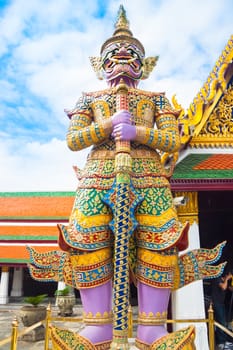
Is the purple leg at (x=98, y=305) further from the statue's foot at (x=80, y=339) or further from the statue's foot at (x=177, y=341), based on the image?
the statue's foot at (x=177, y=341)

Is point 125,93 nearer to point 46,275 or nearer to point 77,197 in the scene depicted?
point 77,197

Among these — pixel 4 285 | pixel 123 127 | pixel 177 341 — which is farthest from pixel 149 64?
pixel 4 285

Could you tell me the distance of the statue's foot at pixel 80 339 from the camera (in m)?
2.49

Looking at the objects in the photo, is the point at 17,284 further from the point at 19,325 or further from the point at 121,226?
the point at 121,226

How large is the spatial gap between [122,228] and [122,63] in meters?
1.76

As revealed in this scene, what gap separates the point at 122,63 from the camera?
3.30 m

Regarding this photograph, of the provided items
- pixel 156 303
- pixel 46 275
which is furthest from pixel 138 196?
pixel 46 275

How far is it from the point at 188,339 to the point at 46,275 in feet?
4.66

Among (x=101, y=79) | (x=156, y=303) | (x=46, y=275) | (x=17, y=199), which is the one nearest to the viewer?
(x=156, y=303)

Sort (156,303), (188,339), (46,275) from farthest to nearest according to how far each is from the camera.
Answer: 1. (46,275)
2. (156,303)
3. (188,339)

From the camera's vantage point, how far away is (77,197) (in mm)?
3094

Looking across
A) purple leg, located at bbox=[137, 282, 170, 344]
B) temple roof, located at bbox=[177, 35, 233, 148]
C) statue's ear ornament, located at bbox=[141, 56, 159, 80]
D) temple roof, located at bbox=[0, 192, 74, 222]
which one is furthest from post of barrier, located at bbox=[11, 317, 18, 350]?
temple roof, located at bbox=[0, 192, 74, 222]

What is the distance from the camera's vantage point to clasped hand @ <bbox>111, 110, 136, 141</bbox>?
2921mm

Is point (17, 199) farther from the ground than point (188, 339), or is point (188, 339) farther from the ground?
point (17, 199)
